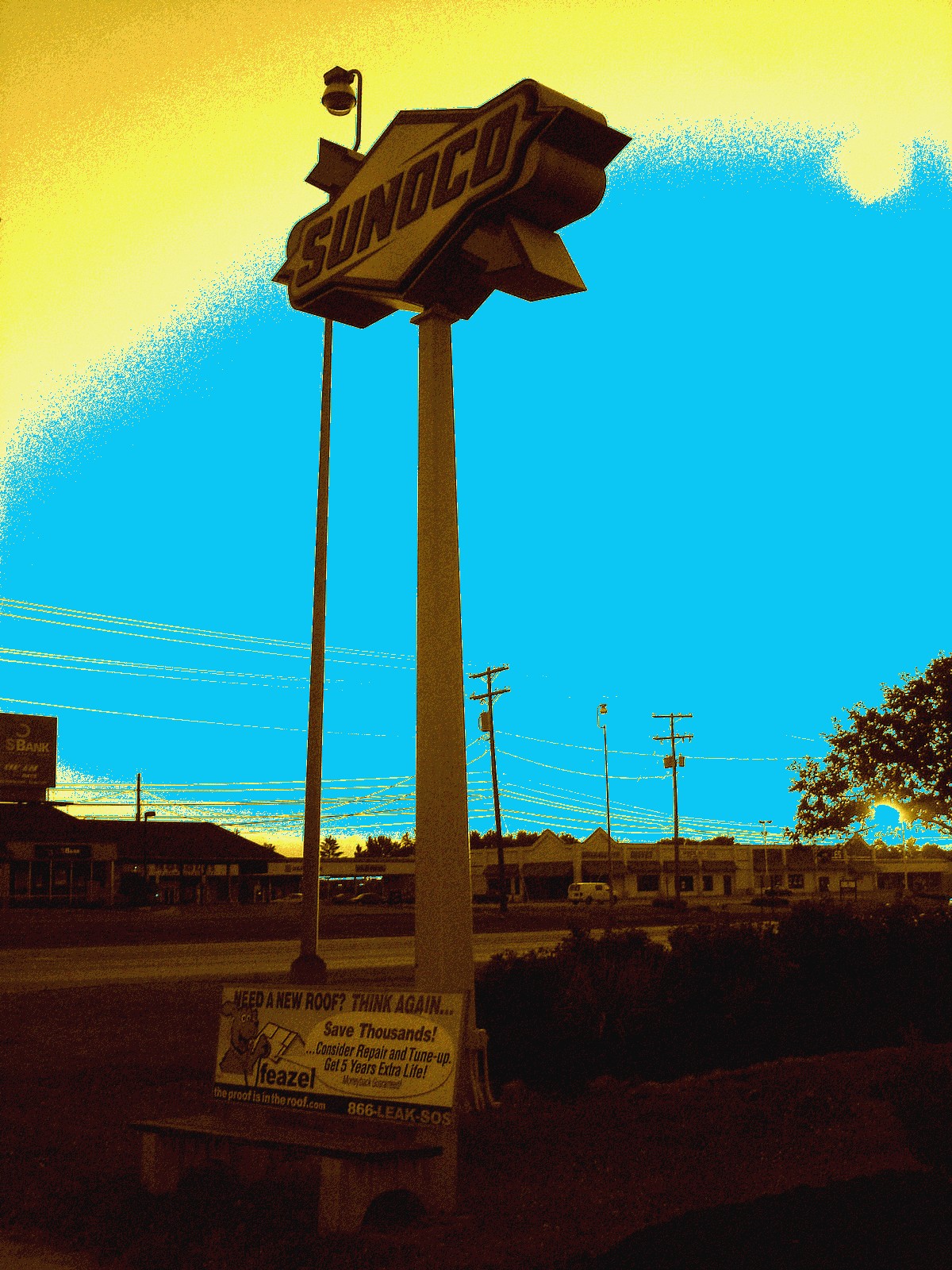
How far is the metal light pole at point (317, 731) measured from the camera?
16.0m

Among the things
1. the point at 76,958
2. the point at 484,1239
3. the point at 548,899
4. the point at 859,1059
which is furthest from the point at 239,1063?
the point at 548,899

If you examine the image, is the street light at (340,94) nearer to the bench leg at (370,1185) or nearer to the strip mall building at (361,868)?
the bench leg at (370,1185)

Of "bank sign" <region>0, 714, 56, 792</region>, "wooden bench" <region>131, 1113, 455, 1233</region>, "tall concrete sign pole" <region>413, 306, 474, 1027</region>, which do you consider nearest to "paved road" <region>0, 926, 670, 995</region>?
"tall concrete sign pole" <region>413, 306, 474, 1027</region>

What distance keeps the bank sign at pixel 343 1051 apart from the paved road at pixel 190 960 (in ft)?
31.0

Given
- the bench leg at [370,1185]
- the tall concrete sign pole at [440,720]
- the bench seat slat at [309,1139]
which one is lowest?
the bench leg at [370,1185]

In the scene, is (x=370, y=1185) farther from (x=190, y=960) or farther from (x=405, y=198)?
(x=190, y=960)

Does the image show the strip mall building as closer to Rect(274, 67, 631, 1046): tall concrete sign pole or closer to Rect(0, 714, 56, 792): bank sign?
Rect(0, 714, 56, 792): bank sign

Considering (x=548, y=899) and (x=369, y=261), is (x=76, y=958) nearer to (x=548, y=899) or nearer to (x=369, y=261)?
(x=369, y=261)

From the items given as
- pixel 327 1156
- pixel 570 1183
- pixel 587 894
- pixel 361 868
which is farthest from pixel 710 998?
pixel 361 868

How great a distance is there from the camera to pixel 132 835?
72.2 metres

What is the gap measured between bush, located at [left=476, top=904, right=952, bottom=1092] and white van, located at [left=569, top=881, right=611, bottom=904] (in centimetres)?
6770

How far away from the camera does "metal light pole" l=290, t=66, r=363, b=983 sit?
1603cm

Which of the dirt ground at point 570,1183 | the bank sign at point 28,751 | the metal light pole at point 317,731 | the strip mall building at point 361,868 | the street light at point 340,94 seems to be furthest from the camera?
the strip mall building at point 361,868

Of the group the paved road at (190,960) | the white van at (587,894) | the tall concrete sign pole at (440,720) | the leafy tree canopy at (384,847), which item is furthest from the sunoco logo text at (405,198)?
the leafy tree canopy at (384,847)
